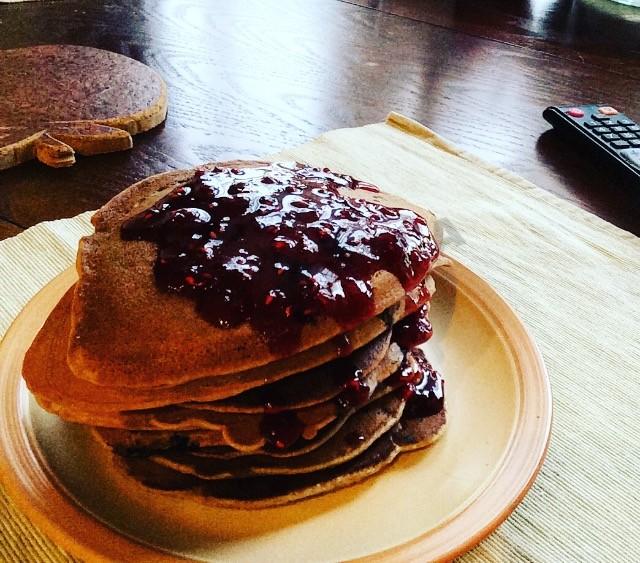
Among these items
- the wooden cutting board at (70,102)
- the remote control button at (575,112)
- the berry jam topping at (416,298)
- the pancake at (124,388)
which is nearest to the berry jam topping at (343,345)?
the pancake at (124,388)

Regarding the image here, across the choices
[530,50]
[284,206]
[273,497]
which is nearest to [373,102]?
[530,50]

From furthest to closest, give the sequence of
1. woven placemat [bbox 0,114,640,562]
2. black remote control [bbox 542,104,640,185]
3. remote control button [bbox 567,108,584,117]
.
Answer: remote control button [bbox 567,108,584,117]
black remote control [bbox 542,104,640,185]
woven placemat [bbox 0,114,640,562]

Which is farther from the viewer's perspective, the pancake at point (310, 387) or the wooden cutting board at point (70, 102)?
the wooden cutting board at point (70, 102)

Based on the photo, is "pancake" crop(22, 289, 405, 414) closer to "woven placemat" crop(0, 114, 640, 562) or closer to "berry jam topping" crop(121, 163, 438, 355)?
"berry jam topping" crop(121, 163, 438, 355)

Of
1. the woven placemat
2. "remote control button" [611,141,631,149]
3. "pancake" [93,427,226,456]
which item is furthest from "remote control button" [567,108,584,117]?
"pancake" [93,427,226,456]

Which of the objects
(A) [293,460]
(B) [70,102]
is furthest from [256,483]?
(B) [70,102]

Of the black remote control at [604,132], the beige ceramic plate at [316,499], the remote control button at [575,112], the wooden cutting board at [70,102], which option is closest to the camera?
the beige ceramic plate at [316,499]

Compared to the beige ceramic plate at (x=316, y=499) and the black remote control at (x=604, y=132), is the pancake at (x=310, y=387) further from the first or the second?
the black remote control at (x=604, y=132)
